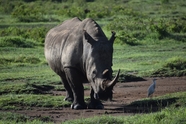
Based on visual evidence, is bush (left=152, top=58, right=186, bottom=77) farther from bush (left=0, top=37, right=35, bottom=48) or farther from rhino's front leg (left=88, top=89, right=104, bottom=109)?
bush (left=0, top=37, right=35, bottom=48)

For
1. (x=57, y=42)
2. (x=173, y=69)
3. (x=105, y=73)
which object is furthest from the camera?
(x=173, y=69)

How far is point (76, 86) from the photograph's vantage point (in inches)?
438

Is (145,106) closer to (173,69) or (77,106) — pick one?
(77,106)

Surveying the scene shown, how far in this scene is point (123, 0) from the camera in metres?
50.9

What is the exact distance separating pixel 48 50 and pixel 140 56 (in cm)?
677

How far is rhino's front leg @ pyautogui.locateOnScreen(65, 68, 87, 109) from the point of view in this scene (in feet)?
36.0

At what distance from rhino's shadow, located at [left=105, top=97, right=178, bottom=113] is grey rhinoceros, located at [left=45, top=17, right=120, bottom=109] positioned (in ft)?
1.58

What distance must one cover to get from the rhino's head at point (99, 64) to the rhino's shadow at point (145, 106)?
66cm

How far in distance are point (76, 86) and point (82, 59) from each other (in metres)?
0.69

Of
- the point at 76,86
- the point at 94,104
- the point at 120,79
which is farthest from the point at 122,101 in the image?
the point at 120,79


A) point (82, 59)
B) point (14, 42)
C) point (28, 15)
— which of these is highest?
point (82, 59)

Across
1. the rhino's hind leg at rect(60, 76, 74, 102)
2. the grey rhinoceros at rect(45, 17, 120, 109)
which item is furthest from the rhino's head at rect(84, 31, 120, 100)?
the rhino's hind leg at rect(60, 76, 74, 102)

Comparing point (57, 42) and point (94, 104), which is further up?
point (57, 42)

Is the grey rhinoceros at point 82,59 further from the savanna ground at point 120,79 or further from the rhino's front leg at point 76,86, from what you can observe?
the savanna ground at point 120,79
